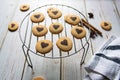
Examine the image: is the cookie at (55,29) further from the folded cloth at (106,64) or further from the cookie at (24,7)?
the cookie at (24,7)

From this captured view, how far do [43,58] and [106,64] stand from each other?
0.46 meters

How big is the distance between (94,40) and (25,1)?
2.12 ft

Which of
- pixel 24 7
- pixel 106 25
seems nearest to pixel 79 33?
pixel 106 25

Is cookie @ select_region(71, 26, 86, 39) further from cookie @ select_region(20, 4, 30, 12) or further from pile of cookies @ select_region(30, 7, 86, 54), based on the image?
cookie @ select_region(20, 4, 30, 12)

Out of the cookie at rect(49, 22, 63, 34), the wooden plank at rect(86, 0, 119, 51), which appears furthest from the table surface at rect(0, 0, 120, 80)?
the cookie at rect(49, 22, 63, 34)

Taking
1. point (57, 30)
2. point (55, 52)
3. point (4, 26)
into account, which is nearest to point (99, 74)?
point (57, 30)

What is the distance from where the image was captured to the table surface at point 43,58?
3.18 feet

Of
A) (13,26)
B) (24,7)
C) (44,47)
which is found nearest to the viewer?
(44,47)

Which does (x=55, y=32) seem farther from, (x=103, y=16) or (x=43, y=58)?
(x=103, y=16)

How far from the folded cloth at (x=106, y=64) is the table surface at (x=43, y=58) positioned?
10.9 inches

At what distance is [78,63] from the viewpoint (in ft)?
3.32

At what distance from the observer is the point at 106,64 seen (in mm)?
672

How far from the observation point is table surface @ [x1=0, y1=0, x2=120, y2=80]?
969mm

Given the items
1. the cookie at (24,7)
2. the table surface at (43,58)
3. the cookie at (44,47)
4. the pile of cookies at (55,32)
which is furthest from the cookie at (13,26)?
the cookie at (44,47)
